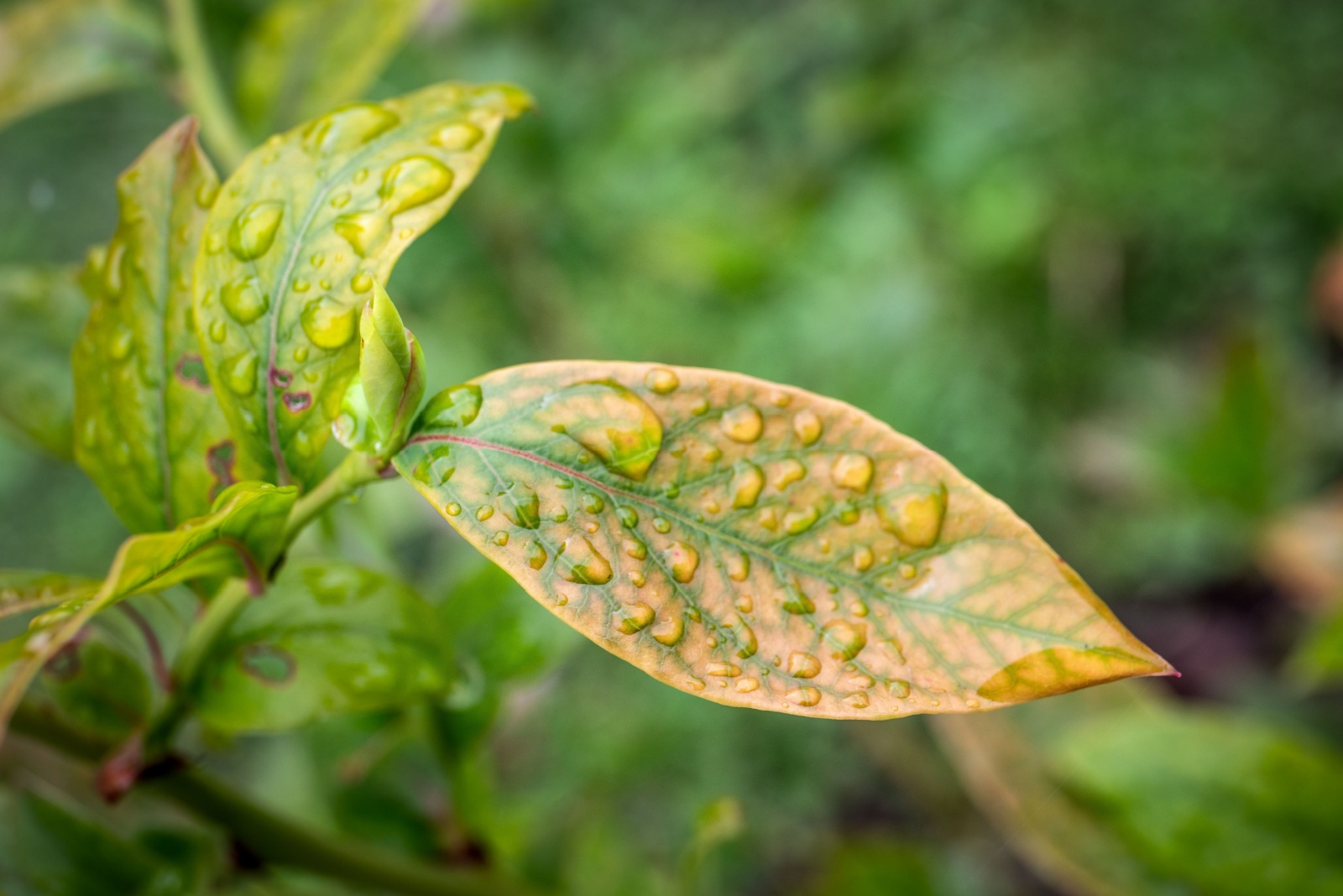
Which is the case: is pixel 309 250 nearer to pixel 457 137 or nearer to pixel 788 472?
pixel 457 137

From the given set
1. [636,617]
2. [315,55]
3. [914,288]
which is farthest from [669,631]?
[914,288]

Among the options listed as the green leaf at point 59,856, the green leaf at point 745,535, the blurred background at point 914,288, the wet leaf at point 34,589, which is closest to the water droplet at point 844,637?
the green leaf at point 745,535

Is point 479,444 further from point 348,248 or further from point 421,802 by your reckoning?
point 421,802

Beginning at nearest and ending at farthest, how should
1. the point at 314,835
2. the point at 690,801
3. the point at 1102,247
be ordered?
the point at 314,835, the point at 690,801, the point at 1102,247

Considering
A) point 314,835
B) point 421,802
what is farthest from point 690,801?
point 314,835

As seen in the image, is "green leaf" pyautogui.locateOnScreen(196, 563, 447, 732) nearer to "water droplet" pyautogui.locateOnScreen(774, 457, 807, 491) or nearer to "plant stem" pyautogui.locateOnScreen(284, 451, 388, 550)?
"plant stem" pyautogui.locateOnScreen(284, 451, 388, 550)

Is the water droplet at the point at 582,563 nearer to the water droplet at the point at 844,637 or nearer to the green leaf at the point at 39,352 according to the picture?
the water droplet at the point at 844,637

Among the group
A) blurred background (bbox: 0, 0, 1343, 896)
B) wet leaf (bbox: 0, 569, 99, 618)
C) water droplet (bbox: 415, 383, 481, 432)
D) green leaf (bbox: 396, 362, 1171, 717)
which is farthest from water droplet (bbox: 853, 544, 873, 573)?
blurred background (bbox: 0, 0, 1343, 896)
